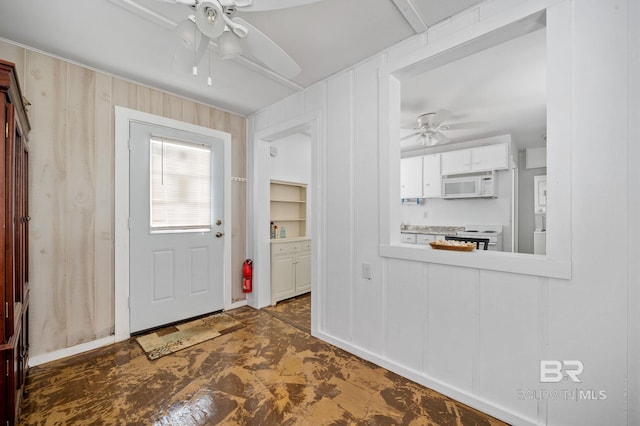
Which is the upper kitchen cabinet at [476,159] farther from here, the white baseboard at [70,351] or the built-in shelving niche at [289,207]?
the white baseboard at [70,351]

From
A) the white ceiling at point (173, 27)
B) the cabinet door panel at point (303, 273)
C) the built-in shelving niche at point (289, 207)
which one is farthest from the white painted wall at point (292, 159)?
the white ceiling at point (173, 27)

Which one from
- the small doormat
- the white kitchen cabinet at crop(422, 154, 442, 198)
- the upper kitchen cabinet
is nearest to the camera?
the small doormat

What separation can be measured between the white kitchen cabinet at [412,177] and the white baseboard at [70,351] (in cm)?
483

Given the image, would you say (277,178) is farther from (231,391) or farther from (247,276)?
(231,391)

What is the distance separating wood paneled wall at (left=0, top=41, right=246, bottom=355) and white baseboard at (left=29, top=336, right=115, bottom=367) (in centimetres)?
4

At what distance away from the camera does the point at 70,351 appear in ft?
7.72

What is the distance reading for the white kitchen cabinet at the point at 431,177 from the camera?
5078mm

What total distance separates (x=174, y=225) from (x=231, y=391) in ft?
6.01

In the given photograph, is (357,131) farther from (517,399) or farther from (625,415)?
(625,415)

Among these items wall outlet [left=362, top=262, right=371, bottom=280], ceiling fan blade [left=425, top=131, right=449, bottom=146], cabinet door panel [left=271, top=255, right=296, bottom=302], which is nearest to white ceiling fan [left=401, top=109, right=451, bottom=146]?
ceiling fan blade [left=425, top=131, right=449, bottom=146]

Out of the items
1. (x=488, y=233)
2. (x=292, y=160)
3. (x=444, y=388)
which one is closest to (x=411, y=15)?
(x=444, y=388)

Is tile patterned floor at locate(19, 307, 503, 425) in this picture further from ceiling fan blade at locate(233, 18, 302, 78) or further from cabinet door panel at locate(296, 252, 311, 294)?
ceiling fan blade at locate(233, 18, 302, 78)

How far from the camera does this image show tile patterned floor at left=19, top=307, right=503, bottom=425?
1650 millimetres

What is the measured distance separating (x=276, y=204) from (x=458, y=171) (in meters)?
3.19
